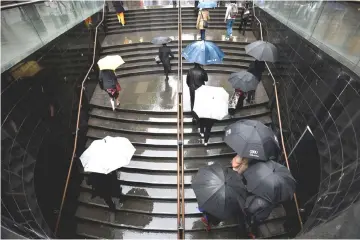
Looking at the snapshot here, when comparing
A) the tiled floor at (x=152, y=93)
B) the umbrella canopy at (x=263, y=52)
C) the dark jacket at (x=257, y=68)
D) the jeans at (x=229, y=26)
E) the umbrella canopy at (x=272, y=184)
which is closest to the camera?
the umbrella canopy at (x=272, y=184)

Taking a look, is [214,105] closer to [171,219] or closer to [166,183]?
[166,183]

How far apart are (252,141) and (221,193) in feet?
4.98

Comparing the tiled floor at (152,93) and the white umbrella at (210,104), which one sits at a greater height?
the white umbrella at (210,104)

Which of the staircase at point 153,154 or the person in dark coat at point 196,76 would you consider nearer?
the staircase at point 153,154

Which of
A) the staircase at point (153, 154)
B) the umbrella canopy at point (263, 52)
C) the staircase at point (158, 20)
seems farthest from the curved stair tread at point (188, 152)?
the staircase at point (158, 20)

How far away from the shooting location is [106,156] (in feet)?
16.2

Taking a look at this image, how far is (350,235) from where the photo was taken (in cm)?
305

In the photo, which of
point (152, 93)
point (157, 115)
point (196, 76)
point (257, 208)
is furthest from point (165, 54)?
point (257, 208)

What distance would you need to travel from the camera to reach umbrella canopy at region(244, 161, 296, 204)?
396 cm

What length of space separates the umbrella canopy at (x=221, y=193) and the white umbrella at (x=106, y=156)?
196 centimetres

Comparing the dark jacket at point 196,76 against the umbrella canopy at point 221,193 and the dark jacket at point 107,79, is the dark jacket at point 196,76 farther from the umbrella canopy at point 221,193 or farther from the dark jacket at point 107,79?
the umbrella canopy at point 221,193

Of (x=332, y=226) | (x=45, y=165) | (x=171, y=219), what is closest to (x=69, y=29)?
(x=45, y=165)

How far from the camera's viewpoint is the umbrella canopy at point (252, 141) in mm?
4641

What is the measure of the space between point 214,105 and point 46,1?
20.4 ft
